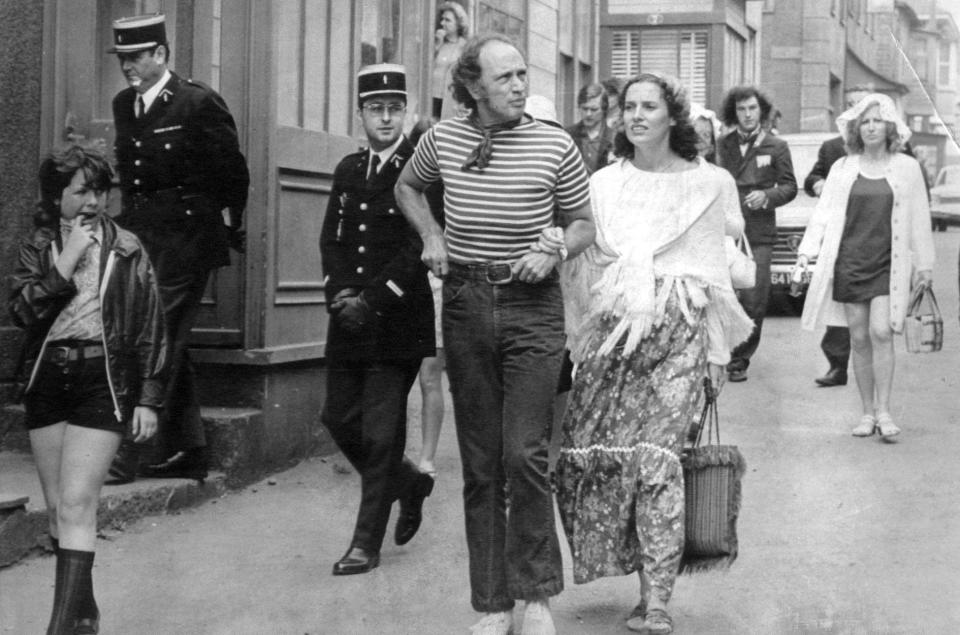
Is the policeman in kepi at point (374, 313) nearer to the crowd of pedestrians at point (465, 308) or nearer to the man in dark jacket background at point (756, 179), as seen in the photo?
the crowd of pedestrians at point (465, 308)

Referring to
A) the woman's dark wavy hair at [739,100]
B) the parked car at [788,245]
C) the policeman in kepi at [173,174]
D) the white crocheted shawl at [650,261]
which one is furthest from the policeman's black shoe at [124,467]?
the parked car at [788,245]

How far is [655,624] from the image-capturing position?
5941 mm

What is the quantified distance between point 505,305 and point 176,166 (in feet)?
8.80

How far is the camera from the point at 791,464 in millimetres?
9352

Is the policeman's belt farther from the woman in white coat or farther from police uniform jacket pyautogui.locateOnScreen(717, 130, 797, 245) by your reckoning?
police uniform jacket pyautogui.locateOnScreen(717, 130, 797, 245)

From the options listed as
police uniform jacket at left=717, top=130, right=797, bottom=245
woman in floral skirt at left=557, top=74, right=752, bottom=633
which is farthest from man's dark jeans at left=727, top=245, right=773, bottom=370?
woman in floral skirt at left=557, top=74, right=752, bottom=633

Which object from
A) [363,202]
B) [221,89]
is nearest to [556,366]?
[363,202]

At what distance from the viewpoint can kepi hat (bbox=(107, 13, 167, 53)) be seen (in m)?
7.69

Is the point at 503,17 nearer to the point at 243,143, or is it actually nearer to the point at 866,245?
the point at 866,245

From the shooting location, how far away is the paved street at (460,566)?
6172 millimetres

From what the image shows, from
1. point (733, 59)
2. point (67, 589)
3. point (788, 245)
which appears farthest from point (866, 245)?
point (733, 59)

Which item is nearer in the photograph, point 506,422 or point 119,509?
point 506,422

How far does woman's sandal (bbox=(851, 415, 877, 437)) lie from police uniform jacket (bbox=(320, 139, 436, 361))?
4049 mm

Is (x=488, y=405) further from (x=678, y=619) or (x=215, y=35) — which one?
(x=215, y=35)
